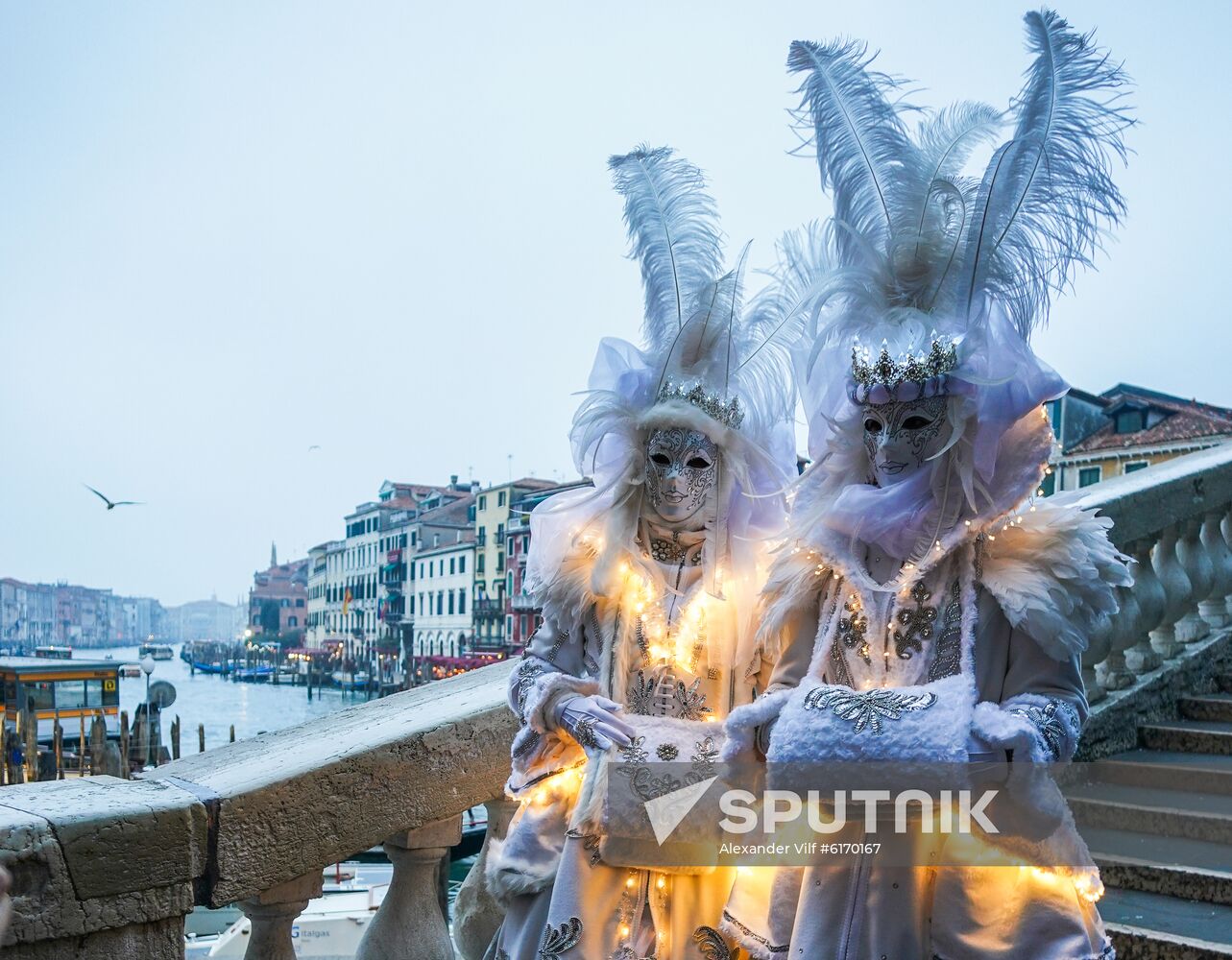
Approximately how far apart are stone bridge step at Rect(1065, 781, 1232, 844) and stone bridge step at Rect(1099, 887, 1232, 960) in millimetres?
376

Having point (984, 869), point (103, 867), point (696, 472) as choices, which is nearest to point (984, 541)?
point (984, 869)

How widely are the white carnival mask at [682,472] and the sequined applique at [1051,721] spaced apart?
1172 millimetres

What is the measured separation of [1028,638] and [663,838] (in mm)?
1086

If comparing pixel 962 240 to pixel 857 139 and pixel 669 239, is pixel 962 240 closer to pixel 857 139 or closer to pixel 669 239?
pixel 857 139

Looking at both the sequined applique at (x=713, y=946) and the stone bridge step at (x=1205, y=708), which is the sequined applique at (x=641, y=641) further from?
the stone bridge step at (x=1205, y=708)

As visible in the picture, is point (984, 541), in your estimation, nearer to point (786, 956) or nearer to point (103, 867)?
point (786, 956)

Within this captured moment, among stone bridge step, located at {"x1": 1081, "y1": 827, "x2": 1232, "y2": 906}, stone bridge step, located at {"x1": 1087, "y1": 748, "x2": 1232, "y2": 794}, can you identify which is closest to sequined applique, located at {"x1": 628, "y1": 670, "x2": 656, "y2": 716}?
stone bridge step, located at {"x1": 1081, "y1": 827, "x2": 1232, "y2": 906}

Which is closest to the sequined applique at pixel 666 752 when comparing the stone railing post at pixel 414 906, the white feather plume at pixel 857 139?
the stone railing post at pixel 414 906

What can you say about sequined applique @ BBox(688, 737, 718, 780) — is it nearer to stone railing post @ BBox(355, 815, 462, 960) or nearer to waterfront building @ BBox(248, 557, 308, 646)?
stone railing post @ BBox(355, 815, 462, 960)

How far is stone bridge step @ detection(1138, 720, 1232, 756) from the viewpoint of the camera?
4.26 meters

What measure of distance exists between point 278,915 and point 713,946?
Answer: 1.23 meters

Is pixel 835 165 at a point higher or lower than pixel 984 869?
higher

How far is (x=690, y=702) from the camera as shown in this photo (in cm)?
300

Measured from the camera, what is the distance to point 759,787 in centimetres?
249
